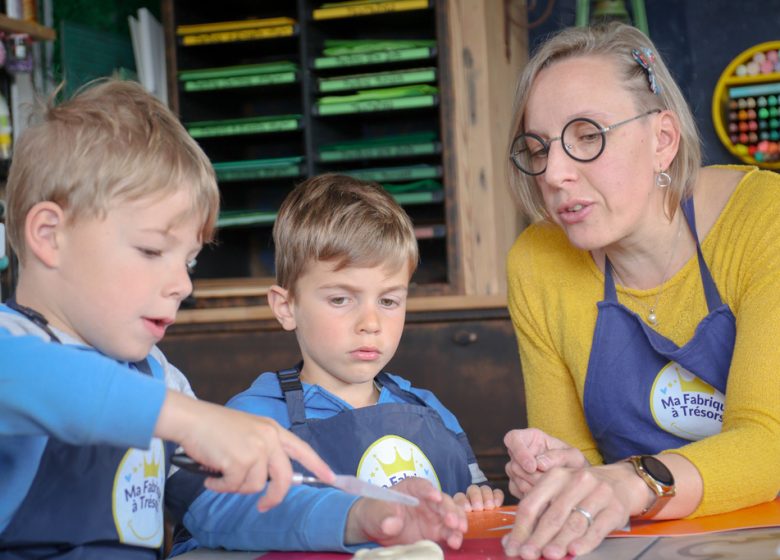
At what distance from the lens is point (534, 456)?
3.84 ft

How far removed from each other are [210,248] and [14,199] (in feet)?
6.55

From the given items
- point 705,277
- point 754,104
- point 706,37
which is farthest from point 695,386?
point 706,37

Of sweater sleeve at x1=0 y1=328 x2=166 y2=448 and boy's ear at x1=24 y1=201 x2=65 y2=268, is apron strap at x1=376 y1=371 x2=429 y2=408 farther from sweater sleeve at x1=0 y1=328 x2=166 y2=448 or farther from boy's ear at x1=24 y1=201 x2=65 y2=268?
sweater sleeve at x1=0 y1=328 x2=166 y2=448

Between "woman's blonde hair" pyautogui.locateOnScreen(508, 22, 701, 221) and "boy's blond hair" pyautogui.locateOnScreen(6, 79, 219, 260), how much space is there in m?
0.65

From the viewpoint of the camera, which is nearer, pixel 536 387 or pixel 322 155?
pixel 536 387

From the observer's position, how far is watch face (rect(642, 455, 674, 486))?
1.05 metres

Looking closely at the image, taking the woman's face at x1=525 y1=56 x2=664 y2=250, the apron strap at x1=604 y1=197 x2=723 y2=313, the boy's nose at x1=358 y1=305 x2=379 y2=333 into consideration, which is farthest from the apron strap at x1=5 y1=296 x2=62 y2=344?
the apron strap at x1=604 y1=197 x2=723 y2=313

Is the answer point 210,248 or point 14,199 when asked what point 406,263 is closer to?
point 14,199

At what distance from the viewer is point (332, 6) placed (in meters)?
2.77

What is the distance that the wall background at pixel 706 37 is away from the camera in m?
2.98

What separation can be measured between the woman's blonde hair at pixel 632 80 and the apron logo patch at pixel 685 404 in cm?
26

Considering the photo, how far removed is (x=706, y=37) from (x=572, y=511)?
244cm

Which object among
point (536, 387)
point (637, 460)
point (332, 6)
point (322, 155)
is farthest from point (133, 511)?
point (332, 6)

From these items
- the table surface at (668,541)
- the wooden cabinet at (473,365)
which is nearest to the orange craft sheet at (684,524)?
the table surface at (668,541)
